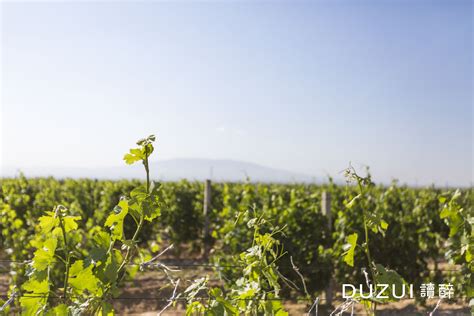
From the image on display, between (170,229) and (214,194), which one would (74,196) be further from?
(214,194)

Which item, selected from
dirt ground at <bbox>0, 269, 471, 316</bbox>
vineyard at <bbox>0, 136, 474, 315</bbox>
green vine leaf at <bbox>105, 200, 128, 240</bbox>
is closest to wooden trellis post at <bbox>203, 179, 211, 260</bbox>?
vineyard at <bbox>0, 136, 474, 315</bbox>

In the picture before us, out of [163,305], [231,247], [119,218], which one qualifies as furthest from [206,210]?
[119,218]

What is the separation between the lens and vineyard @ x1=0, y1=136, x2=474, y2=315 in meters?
1.38

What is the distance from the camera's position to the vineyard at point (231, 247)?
138cm

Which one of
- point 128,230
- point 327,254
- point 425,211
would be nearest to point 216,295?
point 327,254

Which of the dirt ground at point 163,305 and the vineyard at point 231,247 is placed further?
the dirt ground at point 163,305

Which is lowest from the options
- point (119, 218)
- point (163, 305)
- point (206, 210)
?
point (163, 305)

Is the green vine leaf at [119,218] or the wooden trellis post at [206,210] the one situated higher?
the green vine leaf at [119,218]

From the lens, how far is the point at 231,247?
516 cm

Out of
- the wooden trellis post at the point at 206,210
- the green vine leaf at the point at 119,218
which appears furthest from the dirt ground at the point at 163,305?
the green vine leaf at the point at 119,218

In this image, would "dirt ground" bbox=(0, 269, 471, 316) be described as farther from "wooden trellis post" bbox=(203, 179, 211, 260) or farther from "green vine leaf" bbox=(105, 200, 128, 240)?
"green vine leaf" bbox=(105, 200, 128, 240)

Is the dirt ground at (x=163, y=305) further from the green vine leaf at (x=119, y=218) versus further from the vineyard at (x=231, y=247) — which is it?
the green vine leaf at (x=119, y=218)

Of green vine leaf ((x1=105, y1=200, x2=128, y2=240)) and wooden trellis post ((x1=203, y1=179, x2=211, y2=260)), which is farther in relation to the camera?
wooden trellis post ((x1=203, y1=179, x2=211, y2=260))

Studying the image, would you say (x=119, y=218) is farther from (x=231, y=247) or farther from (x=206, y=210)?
(x=206, y=210)
